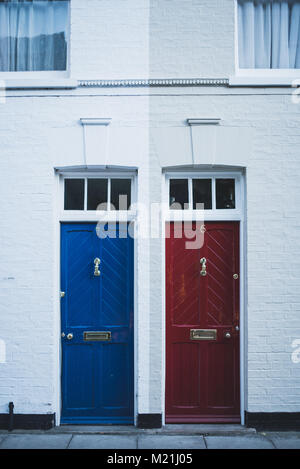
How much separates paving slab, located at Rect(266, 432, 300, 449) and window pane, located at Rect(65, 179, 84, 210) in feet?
11.7

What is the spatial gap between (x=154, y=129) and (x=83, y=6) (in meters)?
1.77

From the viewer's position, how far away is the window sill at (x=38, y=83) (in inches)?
210

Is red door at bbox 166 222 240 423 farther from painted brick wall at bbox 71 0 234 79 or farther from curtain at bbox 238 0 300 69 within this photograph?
curtain at bbox 238 0 300 69

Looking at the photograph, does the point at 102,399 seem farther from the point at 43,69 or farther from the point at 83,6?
the point at 83,6

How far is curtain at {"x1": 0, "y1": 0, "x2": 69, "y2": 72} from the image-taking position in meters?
5.68

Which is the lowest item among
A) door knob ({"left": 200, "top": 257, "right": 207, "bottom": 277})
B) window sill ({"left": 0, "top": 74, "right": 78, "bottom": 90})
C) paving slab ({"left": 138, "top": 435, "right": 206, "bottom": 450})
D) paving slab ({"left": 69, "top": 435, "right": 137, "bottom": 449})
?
paving slab ({"left": 69, "top": 435, "right": 137, "bottom": 449})

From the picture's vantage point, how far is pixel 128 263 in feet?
18.1

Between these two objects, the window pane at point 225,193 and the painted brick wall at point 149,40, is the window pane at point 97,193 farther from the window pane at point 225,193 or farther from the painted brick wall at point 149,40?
the window pane at point 225,193

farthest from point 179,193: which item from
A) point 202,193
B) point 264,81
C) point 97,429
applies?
point 97,429

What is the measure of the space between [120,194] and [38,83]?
5.51 feet

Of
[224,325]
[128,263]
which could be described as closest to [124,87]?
[128,263]

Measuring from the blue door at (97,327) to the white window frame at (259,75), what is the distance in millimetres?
2385

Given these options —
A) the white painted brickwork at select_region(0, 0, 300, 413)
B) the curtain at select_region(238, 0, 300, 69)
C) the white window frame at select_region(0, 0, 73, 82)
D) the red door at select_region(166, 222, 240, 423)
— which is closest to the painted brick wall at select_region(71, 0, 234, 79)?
the white painted brickwork at select_region(0, 0, 300, 413)

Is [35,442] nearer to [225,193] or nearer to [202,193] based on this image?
[202,193]
